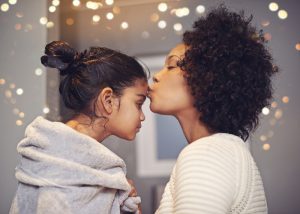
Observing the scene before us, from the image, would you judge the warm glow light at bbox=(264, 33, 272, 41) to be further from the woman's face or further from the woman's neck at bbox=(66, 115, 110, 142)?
the woman's neck at bbox=(66, 115, 110, 142)

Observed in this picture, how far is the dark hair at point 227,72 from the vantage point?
95 centimetres

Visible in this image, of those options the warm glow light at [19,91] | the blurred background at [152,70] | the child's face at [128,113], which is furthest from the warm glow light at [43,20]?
the child's face at [128,113]

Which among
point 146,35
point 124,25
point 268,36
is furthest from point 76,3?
point 268,36

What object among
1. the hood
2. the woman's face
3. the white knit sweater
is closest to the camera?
the white knit sweater

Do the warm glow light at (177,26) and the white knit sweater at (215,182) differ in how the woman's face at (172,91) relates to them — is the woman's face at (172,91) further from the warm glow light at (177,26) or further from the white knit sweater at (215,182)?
the warm glow light at (177,26)

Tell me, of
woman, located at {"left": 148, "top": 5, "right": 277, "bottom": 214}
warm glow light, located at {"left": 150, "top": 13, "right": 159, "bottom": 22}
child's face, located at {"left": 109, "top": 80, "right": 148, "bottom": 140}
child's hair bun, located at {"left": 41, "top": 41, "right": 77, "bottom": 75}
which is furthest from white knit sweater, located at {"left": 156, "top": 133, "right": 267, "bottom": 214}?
warm glow light, located at {"left": 150, "top": 13, "right": 159, "bottom": 22}

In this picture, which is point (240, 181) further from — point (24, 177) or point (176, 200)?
point (24, 177)

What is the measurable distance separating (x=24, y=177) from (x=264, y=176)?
1.29 metres

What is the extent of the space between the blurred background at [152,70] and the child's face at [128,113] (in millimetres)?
639

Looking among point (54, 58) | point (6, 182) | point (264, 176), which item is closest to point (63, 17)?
point (6, 182)

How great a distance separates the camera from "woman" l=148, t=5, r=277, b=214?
0.77m

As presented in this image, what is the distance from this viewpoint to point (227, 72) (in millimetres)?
948

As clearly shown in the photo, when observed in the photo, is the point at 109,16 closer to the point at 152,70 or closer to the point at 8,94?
the point at 152,70

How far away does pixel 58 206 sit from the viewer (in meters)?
0.90
